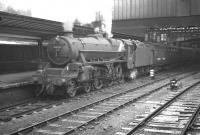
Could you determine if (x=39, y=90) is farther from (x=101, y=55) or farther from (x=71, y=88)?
(x=101, y=55)

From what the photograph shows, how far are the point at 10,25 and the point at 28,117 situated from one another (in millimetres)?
4588

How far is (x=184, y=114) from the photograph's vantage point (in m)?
9.31

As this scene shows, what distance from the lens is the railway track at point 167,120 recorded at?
7453 mm

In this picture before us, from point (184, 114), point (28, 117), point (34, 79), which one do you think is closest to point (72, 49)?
point (34, 79)

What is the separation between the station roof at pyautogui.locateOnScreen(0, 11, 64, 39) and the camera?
37.1 ft

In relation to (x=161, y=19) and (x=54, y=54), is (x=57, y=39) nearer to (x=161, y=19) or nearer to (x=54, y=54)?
(x=54, y=54)

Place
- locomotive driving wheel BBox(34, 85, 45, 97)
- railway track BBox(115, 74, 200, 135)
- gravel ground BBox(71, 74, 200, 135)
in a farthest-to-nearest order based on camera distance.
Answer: locomotive driving wheel BBox(34, 85, 45, 97) < gravel ground BBox(71, 74, 200, 135) < railway track BBox(115, 74, 200, 135)

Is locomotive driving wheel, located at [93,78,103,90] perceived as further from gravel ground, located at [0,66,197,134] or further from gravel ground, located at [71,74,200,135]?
gravel ground, located at [71,74,200,135]

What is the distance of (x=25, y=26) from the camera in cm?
1258

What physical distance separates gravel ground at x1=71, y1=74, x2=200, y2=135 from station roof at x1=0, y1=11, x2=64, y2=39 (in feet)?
18.0

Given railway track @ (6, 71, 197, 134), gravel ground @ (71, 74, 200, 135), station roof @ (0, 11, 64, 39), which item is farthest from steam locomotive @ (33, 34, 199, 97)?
gravel ground @ (71, 74, 200, 135)

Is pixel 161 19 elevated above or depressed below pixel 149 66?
above

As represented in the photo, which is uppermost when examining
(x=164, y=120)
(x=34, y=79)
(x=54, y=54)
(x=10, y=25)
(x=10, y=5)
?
(x=10, y=5)

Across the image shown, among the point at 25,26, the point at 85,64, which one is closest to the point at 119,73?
the point at 85,64
